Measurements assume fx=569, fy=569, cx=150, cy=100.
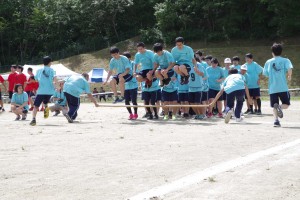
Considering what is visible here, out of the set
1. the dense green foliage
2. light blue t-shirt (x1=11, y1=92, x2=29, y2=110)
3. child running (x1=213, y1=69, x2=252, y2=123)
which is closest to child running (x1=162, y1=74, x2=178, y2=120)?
child running (x1=213, y1=69, x2=252, y2=123)

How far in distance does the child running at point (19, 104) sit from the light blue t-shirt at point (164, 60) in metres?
5.21

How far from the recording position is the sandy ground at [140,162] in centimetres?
618

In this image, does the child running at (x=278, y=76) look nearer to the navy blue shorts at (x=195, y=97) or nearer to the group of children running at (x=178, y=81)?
the group of children running at (x=178, y=81)

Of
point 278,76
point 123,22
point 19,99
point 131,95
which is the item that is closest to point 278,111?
point 278,76

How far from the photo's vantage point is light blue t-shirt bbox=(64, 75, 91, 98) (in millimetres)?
16812

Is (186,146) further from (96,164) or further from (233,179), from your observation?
(233,179)

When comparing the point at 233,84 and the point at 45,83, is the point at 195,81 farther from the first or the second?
the point at 45,83

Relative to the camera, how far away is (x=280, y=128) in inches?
507

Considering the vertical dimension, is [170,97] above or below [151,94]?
below

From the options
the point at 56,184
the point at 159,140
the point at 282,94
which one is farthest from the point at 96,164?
the point at 282,94

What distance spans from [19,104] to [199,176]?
1346cm

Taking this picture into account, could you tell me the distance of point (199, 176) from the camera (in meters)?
6.93

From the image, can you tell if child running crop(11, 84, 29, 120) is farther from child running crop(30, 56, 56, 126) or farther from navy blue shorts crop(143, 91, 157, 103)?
navy blue shorts crop(143, 91, 157, 103)

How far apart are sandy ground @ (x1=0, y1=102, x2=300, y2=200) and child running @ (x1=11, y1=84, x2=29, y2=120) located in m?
5.47
